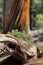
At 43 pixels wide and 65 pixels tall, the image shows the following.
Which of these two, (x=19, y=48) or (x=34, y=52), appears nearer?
(x=19, y=48)

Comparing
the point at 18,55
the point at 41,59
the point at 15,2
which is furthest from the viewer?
the point at 15,2

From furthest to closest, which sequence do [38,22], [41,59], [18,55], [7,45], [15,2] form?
[38,22], [15,2], [41,59], [18,55], [7,45]

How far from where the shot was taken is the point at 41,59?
16.2 feet

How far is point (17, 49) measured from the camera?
445 cm

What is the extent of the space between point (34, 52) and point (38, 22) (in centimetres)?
871

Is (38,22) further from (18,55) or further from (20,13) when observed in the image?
(18,55)

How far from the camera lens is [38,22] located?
13.5 metres

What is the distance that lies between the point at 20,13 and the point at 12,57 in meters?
4.18

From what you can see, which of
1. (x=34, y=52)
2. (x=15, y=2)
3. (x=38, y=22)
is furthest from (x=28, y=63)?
(x=38, y=22)

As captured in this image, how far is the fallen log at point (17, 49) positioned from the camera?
423 cm

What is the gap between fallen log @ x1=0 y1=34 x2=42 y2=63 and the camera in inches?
167

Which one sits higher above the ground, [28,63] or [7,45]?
[7,45]

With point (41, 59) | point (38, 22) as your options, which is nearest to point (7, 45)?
point (41, 59)

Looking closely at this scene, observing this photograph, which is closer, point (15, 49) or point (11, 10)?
point (15, 49)
